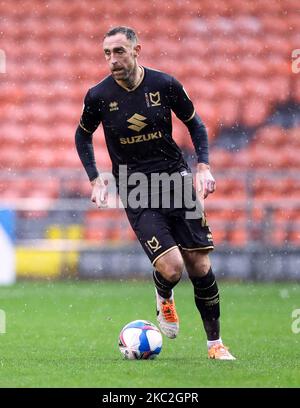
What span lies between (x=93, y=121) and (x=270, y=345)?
7.11 ft

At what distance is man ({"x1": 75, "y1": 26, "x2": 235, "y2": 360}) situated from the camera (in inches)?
254

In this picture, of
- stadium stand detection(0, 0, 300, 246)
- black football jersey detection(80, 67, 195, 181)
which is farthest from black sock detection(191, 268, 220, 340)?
stadium stand detection(0, 0, 300, 246)

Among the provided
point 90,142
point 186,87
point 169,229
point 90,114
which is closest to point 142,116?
point 90,114

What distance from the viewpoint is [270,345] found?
7.40m

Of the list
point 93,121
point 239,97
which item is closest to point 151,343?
point 93,121

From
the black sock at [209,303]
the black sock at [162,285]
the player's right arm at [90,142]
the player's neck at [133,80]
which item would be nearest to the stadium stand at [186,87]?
the black sock at [162,285]

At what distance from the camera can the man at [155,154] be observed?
6.45 m

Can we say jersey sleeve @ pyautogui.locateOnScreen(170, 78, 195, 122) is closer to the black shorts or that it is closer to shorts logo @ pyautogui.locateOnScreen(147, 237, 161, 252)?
the black shorts

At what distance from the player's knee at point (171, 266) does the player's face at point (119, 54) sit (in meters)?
1.21

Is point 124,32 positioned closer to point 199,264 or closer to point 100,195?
point 100,195

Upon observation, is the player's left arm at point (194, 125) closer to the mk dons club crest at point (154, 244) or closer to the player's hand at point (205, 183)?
the player's hand at point (205, 183)

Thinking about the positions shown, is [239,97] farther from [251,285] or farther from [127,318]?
[127,318]

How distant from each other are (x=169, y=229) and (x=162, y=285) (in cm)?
46

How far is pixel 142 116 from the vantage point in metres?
6.51
